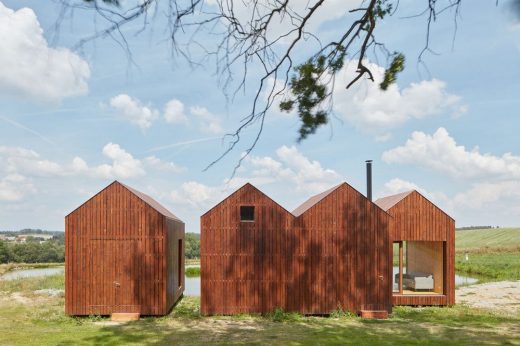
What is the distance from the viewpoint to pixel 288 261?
1669 centimetres

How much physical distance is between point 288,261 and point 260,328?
3.12m

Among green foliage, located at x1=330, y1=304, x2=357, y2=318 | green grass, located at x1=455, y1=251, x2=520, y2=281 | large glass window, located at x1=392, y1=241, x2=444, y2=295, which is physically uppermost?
large glass window, located at x1=392, y1=241, x2=444, y2=295

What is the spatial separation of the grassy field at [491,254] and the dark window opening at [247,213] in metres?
20.8

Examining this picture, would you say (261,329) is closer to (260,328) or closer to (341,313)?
(260,328)

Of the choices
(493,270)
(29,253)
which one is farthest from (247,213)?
(29,253)

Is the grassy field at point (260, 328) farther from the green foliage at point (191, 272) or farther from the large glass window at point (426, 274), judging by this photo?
the green foliage at point (191, 272)

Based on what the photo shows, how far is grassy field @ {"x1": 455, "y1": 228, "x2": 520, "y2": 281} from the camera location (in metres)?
32.7

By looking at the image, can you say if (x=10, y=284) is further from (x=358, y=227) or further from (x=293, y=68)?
(x=293, y=68)

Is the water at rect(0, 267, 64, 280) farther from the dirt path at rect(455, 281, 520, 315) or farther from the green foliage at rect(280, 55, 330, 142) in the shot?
the green foliage at rect(280, 55, 330, 142)

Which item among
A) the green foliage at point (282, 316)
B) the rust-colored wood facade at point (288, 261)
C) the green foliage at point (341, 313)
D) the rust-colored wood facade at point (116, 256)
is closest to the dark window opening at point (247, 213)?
the rust-colored wood facade at point (288, 261)

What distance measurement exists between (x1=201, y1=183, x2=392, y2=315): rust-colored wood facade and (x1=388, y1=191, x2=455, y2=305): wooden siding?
2.45 metres

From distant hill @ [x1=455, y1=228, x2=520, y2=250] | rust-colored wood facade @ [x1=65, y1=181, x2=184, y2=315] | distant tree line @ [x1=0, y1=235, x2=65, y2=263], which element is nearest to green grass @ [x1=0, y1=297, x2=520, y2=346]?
rust-colored wood facade @ [x1=65, y1=181, x2=184, y2=315]

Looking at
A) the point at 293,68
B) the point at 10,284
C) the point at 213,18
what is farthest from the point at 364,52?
the point at 10,284

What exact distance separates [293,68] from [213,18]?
5.54 feet
